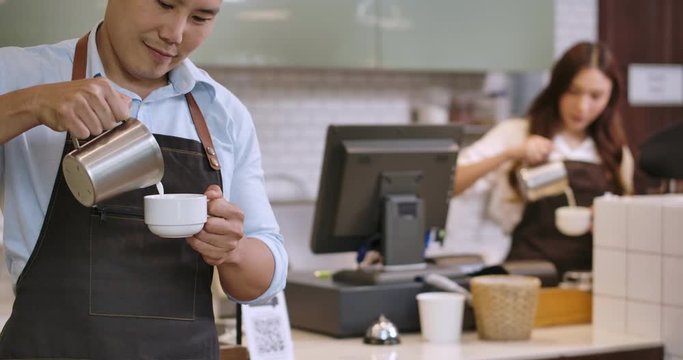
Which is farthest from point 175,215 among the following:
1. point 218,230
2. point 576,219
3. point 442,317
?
point 576,219

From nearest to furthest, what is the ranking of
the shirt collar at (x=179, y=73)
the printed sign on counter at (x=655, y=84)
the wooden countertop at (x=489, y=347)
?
the shirt collar at (x=179, y=73) < the wooden countertop at (x=489, y=347) < the printed sign on counter at (x=655, y=84)

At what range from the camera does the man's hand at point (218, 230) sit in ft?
5.92

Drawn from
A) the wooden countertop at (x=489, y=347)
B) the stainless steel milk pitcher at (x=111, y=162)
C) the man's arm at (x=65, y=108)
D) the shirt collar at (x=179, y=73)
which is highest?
the shirt collar at (x=179, y=73)

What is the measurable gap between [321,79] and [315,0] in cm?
54

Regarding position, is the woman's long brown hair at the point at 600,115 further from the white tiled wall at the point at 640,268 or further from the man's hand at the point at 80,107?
the man's hand at the point at 80,107

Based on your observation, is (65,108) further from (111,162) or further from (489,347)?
(489,347)

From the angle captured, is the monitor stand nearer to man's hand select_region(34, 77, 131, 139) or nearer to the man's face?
the man's face

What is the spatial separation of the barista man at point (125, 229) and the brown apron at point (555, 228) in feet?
7.82

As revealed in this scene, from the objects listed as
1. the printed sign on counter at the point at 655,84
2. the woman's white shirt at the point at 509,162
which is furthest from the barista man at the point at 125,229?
the printed sign on counter at the point at 655,84

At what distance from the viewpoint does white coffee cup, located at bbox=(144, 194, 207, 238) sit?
1.76 m

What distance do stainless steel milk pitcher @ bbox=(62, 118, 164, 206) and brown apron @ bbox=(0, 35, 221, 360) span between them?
0.40 ft

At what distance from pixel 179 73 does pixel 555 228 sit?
2566mm

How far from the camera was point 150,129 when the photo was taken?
6.37 feet

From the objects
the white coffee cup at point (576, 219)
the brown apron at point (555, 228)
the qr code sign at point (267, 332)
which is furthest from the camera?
the brown apron at point (555, 228)
